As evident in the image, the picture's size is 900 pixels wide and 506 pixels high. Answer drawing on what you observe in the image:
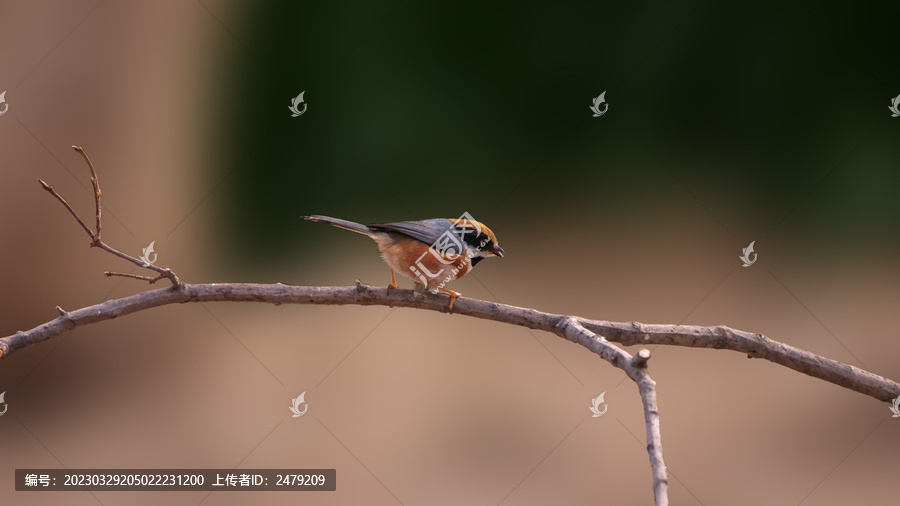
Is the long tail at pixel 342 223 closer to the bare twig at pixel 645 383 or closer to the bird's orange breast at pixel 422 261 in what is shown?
the bird's orange breast at pixel 422 261

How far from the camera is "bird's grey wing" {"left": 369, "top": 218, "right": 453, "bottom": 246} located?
2.50 meters

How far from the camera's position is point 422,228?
255cm

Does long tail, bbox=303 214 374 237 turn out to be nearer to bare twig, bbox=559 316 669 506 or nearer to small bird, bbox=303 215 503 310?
small bird, bbox=303 215 503 310

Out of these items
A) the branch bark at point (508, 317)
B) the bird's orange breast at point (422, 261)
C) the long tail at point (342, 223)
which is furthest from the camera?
the bird's orange breast at point (422, 261)

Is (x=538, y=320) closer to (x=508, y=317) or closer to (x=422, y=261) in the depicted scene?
(x=508, y=317)

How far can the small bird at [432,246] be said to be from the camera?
97.2 inches

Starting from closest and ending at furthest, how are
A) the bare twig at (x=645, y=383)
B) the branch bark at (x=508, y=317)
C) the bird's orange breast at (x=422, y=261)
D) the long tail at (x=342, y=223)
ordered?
the bare twig at (x=645, y=383), the branch bark at (x=508, y=317), the long tail at (x=342, y=223), the bird's orange breast at (x=422, y=261)

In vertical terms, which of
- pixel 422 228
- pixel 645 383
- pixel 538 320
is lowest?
pixel 645 383

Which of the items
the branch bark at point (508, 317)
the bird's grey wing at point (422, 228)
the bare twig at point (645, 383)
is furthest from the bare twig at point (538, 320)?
the bird's grey wing at point (422, 228)

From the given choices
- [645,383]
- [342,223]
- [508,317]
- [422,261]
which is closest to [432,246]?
[422,261]

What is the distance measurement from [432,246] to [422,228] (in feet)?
0.39

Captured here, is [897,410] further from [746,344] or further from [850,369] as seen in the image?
[746,344]

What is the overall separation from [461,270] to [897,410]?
1.62 metres

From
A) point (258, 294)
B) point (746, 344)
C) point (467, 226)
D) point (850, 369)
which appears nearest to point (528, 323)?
point (467, 226)
